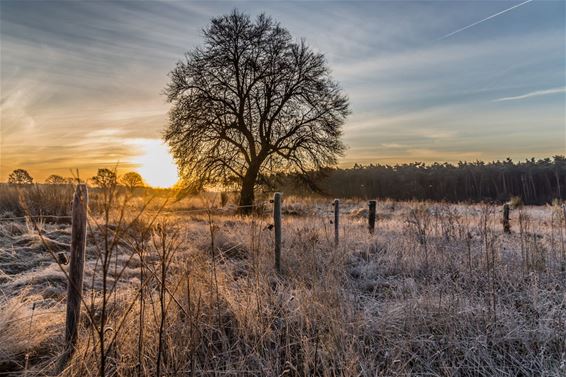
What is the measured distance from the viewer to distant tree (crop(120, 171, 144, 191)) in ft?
6.19

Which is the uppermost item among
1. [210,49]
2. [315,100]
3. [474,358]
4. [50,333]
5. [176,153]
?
[210,49]

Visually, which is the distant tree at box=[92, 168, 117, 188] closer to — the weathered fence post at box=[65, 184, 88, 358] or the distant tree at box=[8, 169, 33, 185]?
the weathered fence post at box=[65, 184, 88, 358]

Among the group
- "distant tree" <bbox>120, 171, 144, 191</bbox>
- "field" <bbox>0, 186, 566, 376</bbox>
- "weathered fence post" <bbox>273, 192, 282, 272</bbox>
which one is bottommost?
"field" <bbox>0, 186, 566, 376</bbox>

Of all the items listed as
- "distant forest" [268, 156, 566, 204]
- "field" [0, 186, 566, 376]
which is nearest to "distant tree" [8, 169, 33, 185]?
"field" [0, 186, 566, 376]

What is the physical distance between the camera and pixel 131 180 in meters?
2.02

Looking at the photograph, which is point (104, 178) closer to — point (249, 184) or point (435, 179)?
point (249, 184)

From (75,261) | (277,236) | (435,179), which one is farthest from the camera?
(435,179)

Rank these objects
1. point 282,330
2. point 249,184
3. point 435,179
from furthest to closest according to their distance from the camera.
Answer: point 435,179, point 249,184, point 282,330

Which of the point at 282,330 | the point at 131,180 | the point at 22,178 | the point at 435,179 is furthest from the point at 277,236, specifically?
the point at 435,179

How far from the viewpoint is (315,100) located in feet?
65.1

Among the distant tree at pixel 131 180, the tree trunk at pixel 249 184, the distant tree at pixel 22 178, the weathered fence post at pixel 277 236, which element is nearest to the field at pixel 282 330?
the distant tree at pixel 131 180

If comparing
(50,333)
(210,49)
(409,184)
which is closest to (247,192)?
(210,49)

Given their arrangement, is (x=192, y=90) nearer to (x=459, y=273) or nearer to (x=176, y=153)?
(x=176, y=153)

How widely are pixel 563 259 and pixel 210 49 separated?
17122 millimetres
